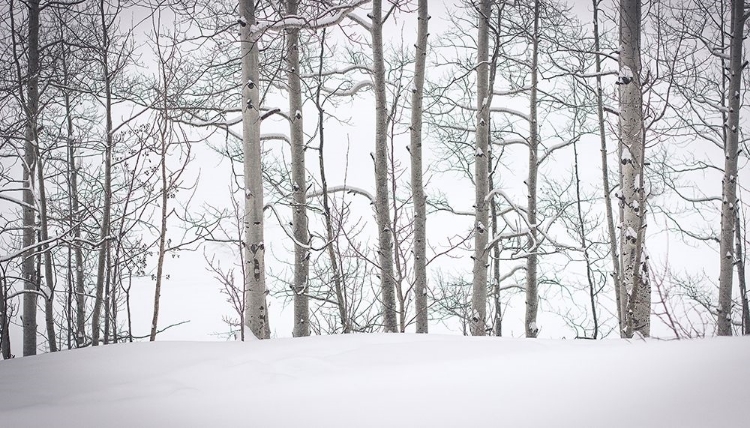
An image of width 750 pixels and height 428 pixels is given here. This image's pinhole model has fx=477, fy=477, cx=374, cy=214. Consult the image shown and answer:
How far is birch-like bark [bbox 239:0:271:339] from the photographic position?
15.3 ft

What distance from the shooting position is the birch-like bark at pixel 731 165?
253 inches

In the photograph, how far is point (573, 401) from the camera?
2.00m

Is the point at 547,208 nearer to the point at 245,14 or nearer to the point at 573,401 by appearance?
the point at 245,14

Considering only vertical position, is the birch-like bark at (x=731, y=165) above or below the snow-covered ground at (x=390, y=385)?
above

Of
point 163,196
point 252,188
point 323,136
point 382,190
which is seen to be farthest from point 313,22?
point 163,196

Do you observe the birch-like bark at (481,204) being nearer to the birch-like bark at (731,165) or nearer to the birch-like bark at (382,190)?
the birch-like bark at (382,190)

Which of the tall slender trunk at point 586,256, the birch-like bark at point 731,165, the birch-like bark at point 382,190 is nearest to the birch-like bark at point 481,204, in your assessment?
the birch-like bark at point 382,190

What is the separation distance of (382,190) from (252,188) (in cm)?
149

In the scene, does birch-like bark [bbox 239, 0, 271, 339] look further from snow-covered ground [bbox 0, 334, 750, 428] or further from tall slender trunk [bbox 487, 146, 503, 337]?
tall slender trunk [bbox 487, 146, 503, 337]

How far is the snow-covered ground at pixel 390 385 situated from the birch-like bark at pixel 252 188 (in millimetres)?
1435

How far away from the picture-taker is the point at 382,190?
543 cm

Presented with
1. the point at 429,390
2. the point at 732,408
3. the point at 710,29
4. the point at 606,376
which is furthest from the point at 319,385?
the point at 710,29

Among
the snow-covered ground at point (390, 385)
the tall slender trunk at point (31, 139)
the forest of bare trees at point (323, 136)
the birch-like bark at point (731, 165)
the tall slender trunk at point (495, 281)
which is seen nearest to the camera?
the snow-covered ground at point (390, 385)

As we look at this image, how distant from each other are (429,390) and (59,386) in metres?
1.95
